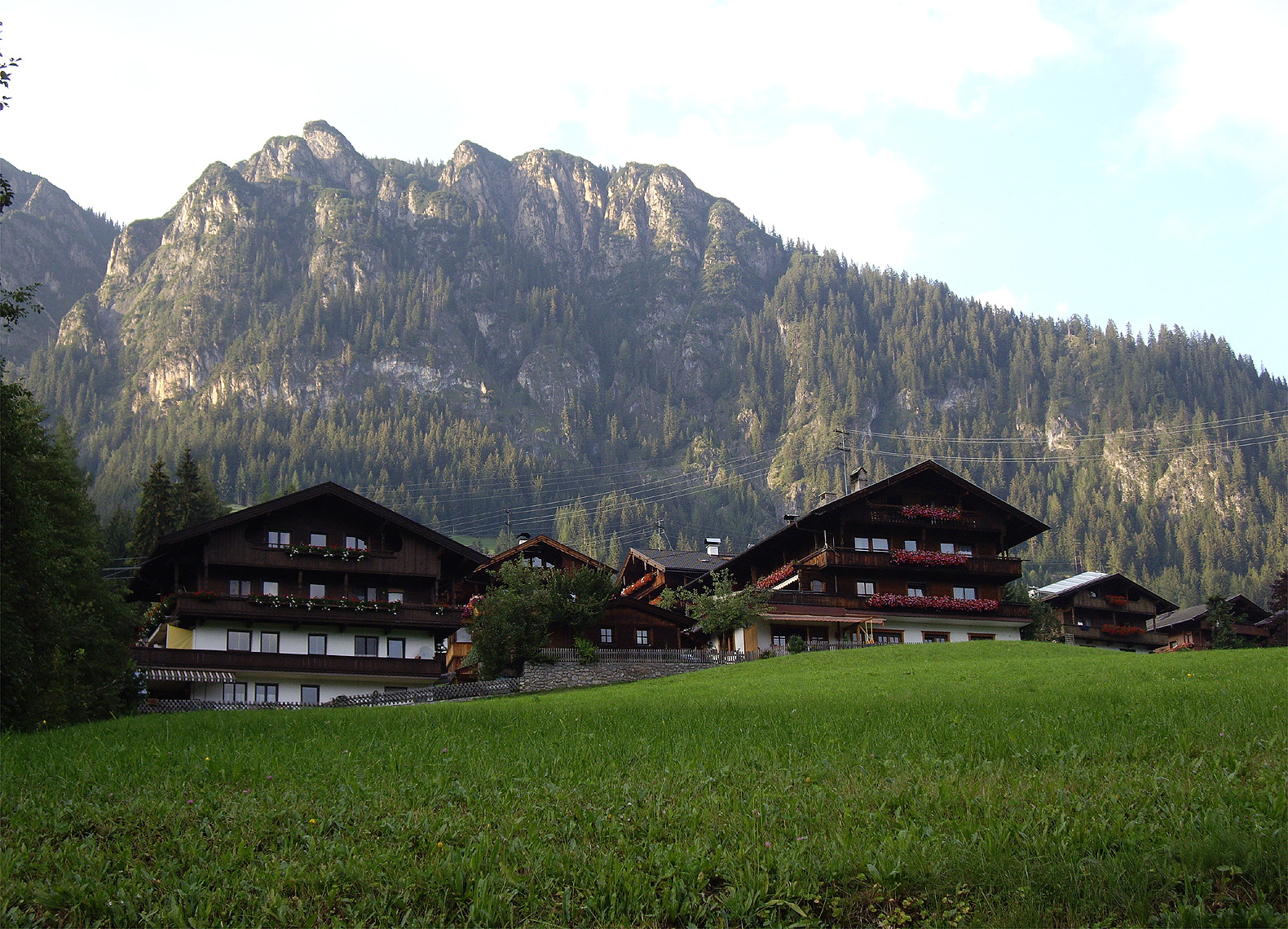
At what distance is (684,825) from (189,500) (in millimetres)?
82984

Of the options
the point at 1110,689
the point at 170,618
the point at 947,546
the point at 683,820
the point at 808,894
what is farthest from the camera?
the point at 947,546

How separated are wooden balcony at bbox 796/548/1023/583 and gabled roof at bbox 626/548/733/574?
10.0 m

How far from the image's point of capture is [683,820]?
1062 cm

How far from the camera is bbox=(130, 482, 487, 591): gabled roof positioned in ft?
175

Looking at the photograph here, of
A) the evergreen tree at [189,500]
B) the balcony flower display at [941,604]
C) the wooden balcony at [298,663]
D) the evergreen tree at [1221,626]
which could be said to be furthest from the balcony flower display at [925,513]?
the evergreen tree at [189,500]

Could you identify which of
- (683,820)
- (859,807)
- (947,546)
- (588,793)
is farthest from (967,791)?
(947,546)

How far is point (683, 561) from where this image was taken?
254 feet

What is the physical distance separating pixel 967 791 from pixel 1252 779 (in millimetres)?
2965

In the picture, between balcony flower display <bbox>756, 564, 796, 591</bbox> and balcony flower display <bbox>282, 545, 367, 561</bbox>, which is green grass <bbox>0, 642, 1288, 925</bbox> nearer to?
balcony flower display <bbox>282, 545, 367, 561</bbox>

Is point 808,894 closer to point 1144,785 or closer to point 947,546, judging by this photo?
point 1144,785

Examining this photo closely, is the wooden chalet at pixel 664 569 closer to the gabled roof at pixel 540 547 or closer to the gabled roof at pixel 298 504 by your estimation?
the gabled roof at pixel 540 547

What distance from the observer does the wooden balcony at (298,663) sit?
169ft

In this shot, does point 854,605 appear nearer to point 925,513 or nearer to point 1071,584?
point 925,513

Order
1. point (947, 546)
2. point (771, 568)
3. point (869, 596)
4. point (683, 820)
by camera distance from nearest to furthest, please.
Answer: point (683, 820) → point (869, 596) → point (947, 546) → point (771, 568)
